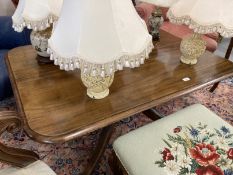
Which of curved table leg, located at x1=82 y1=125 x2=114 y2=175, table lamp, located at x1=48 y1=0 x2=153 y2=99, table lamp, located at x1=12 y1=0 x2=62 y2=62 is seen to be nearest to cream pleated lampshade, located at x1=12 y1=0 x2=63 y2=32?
table lamp, located at x1=12 y1=0 x2=62 y2=62

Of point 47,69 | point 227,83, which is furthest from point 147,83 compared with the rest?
point 227,83

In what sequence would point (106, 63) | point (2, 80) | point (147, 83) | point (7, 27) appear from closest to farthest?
1. point (106, 63)
2. point (147, 83)
3. point (2, 80)
4. point (7, 27)

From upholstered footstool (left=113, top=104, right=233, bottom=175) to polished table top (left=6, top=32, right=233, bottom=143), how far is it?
159 millimetres

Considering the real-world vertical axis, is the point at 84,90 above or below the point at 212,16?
below

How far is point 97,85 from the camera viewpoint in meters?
0.91

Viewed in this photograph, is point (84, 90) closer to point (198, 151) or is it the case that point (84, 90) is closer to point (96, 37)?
point (96, 37)

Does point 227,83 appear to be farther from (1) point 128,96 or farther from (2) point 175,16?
(1) point 128,96

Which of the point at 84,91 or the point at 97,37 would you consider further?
the point at 84,91

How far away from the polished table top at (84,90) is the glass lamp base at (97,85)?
2 cm

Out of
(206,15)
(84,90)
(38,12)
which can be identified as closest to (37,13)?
(38,12)

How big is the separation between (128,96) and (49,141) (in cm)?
38

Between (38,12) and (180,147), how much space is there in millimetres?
804

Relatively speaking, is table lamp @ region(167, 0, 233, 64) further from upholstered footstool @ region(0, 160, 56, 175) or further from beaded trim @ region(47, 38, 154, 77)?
upholstered footstool @ region(0, 160, 56, 175)

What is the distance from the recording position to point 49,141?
2.52ft
